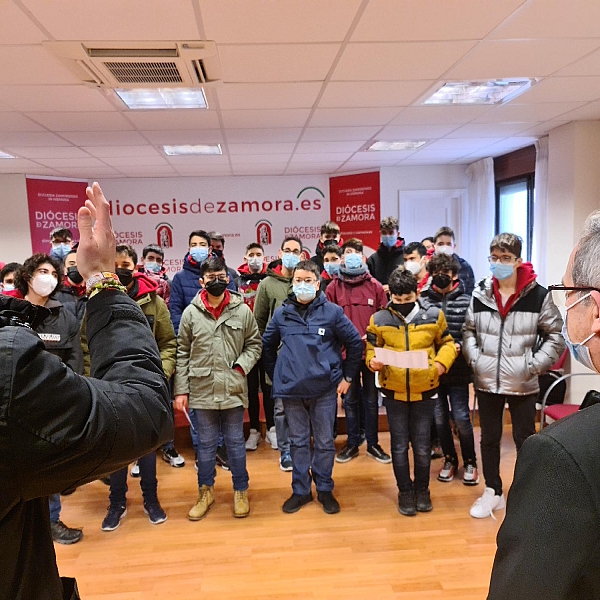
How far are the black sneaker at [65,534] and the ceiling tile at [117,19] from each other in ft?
8.96

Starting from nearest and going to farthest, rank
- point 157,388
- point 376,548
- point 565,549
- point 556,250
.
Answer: point 565,549 → point 157,388 → point 376,548 → point 556,250

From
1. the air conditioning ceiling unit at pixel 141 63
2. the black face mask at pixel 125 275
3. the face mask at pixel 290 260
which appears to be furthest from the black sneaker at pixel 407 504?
the air conditioning ceiling unit at pixel 141 63

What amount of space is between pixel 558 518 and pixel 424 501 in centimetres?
263

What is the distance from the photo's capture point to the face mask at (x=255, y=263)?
14.8ft

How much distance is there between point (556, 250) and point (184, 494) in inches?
168

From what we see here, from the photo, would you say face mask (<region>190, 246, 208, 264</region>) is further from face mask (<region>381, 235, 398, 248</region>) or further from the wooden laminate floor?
face mask (<region>381, 235, 398, 248</region>)

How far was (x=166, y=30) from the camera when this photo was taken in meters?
2.38

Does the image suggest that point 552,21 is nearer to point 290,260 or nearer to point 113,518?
point 290,260

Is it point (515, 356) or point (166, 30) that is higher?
point (166, 30)

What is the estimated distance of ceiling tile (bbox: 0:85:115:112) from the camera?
320 cm

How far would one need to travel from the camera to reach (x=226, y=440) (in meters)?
3.16

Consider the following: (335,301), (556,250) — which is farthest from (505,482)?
(556,250)

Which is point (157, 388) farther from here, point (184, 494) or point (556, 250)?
point (556, 250)

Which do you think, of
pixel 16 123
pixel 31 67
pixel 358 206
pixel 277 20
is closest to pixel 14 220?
pixel 16 123
